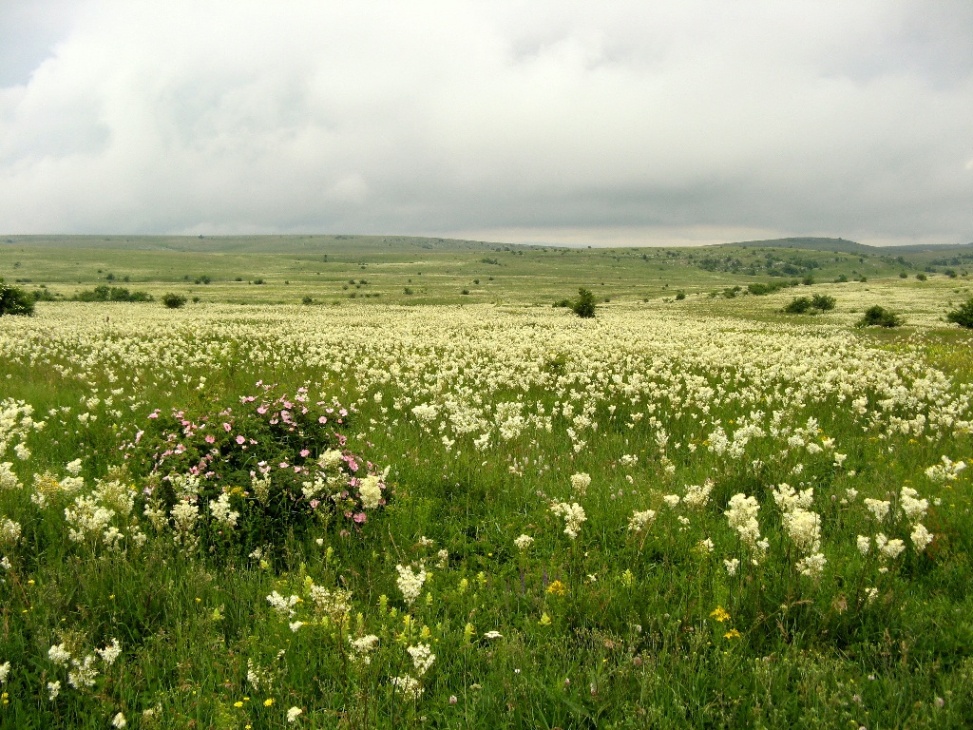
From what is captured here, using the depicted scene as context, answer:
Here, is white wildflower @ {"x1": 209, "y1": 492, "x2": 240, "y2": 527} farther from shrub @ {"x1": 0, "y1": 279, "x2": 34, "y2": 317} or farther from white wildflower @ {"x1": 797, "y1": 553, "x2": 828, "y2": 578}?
shrub @ {"x1": 0, "y1": 279, "x2": 34, "y2": 317}

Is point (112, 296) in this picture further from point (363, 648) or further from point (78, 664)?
point (363, 648)

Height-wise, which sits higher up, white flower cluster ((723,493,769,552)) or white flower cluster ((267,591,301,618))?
white flower cluster ((723,493,769,552))

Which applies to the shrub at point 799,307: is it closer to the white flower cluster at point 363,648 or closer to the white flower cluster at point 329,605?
the white flower cluster at point 329,605

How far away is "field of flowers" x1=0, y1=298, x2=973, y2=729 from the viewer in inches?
123

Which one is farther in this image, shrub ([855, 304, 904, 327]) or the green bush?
the green bush

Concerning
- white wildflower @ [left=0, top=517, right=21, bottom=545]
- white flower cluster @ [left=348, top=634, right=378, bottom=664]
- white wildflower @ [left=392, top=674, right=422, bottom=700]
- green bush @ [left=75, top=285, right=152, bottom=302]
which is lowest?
white wildflower @ [left=392, top=674, right=422, bottom=700]

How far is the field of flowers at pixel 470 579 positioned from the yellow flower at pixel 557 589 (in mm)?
11

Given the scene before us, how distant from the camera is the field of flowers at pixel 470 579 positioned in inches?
123

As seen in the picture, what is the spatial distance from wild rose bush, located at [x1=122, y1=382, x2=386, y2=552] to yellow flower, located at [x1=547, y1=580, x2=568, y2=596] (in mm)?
1370

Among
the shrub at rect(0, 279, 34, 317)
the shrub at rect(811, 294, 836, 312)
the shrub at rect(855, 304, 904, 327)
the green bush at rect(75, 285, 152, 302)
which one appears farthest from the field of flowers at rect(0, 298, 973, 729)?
the green bush at rect(75, 285, 152, 302)

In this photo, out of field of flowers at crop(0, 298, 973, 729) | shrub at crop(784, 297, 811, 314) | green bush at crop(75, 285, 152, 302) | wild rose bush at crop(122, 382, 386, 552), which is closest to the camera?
field of flowers at crop(0, 298, 973, 729)

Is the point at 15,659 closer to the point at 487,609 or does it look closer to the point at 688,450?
the point at 487,609

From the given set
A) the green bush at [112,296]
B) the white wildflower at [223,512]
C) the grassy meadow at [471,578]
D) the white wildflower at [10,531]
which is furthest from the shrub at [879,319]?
the green bush at [112,296]

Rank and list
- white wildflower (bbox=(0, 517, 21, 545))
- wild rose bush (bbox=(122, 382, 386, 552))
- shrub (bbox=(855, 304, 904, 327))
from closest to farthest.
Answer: white wildflower (bbox=(0, 517, 21, 545)) → wild rose bush (bbox=(122, 382, 386, 552)) → shrub (bbox=(855, 304, 904, 327))
